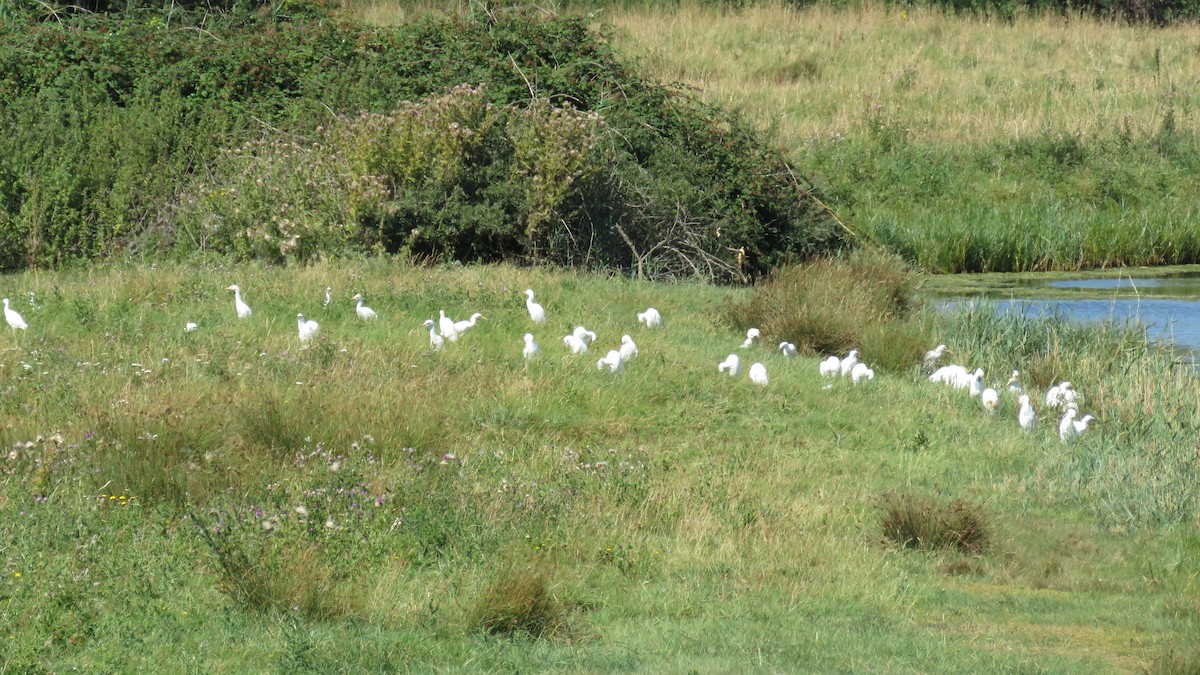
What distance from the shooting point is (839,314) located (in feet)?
52.3

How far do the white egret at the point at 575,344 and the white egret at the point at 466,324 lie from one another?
2.98 feet

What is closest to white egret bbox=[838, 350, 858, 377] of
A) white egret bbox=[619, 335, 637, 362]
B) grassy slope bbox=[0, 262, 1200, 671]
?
grassy slope bbox=[0, 262, 1200, 671]

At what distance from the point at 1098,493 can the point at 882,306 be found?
23.3ft

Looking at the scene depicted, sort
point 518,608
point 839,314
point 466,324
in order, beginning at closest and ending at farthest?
point 518,608 < point 466,324 < point 839,314

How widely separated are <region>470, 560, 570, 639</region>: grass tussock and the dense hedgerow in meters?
10.6

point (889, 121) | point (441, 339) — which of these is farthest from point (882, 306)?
point (889, 121)

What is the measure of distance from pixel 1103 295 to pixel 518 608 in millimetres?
16525

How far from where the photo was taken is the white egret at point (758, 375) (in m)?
12.7

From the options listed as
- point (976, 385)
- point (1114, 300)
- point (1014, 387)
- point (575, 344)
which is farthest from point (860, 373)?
point (1114, 300)

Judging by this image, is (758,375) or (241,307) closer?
(758,375)

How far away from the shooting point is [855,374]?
13281 mm

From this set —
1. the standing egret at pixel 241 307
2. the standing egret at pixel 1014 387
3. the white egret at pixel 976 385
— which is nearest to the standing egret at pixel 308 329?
the standing egret at pixel 241 307

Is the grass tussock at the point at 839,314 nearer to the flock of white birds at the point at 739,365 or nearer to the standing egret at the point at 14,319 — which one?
the flock of white birds at the point at 739,365

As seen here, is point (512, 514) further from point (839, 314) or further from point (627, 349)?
point (839, 314)
